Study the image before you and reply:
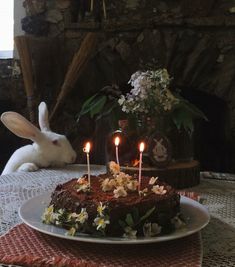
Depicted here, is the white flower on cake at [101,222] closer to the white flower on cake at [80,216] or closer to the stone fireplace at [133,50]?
the white flower on cake at [80,216]

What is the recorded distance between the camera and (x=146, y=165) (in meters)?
1.39

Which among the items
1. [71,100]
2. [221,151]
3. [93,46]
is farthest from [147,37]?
[221,151]

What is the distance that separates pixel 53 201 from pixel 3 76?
219 centimetres

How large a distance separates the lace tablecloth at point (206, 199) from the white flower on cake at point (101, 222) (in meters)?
0.18

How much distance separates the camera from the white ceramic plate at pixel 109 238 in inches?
28.8

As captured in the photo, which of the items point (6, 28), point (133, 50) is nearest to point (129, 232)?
point (133, 50)

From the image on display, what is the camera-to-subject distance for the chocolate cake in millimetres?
763

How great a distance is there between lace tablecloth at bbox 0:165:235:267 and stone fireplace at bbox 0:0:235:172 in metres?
1.07

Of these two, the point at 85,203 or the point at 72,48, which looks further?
the point at 72,48

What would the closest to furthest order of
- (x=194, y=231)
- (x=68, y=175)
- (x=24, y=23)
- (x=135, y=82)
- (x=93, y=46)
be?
(x=194, y=231) < (x=135, y=82) < (x=68, y=175) < (x=93, y=46) < (x=24, y=23)

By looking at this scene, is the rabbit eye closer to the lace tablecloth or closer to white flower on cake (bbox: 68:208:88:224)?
the lace tablecloth

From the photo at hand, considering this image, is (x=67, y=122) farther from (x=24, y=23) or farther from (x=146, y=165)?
(x=146, y=165)

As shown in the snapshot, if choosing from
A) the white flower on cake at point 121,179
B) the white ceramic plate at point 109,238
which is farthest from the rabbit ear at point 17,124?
the white flower on cake at point 121,179

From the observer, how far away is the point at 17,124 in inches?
62.4
